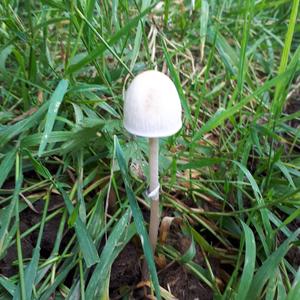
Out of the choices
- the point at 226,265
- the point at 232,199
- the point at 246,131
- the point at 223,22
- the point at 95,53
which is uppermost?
the point at 95,53

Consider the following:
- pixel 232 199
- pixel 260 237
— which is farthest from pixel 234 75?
pixel 260 237

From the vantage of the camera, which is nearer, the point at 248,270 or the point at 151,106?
the point at 151,106

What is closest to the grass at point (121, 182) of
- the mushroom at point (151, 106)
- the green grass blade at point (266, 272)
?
the green grass blade at point (266, 272)

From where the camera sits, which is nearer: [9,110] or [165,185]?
[165,185]

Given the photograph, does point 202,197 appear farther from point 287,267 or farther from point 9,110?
point 9,110

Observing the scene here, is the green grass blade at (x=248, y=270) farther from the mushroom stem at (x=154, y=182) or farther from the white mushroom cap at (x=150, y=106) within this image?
the white mushroom cap at (x=150, y=106)

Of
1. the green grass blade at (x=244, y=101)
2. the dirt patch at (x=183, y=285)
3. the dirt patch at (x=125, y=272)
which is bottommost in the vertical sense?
the dirt patch at (x=183, y=285)

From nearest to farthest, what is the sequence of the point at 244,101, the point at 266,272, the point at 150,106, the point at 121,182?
the point at 150,106, the point at 266,272, the point at 244,101, the point at 121,182

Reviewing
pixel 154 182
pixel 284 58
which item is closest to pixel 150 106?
pixel 154 182

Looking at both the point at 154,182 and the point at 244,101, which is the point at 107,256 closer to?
the point at 154,182
